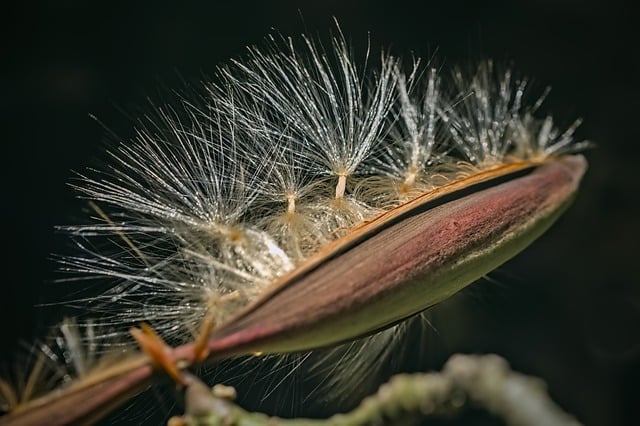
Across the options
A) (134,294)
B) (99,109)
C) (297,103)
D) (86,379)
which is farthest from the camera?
(99,109)

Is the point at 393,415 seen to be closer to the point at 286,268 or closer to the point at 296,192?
the point at 286,268

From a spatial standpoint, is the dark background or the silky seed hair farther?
the dark background

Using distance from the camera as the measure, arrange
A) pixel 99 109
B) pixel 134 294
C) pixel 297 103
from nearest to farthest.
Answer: pixel 134 294
pixel 297 103
pixel 99 109

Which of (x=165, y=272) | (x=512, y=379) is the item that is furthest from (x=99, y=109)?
(x=512, y=379)

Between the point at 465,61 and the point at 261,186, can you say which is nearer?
the point at 261,186
